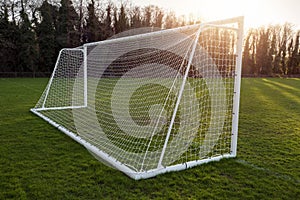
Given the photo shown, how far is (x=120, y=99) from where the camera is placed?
893 cm

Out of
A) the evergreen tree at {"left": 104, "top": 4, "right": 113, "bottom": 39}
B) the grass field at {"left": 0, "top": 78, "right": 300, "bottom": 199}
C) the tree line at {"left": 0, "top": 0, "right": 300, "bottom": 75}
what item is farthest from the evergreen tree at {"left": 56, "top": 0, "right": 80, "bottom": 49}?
the grass field at {"left": 0, "top": 78, "right": 300, "bottom": 199}

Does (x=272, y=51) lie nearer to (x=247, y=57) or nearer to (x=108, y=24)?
(x=247, y=57)

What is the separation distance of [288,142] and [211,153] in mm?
1632

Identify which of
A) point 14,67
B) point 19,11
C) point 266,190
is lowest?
point 266,190

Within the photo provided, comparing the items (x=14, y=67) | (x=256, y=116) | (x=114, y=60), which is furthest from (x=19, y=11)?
(x=256, y=116)

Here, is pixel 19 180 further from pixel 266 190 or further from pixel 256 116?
pixel 256 116

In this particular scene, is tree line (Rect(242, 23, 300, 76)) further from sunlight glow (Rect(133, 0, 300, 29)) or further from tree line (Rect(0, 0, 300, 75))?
tree line (Rect(0, 0, 300, 75))

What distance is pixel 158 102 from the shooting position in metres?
7.69

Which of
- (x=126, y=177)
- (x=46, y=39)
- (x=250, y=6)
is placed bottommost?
(x=126, y=177)

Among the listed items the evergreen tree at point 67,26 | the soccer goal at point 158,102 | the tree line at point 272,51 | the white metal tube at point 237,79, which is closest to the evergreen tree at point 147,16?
the evergreen tree at point 67,26

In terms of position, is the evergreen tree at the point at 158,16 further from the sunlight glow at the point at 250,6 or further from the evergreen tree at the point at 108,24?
the evergreen tree at the point at 108,24

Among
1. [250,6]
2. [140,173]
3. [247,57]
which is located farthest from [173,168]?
[247,57]

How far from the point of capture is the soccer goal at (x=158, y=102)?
353 cm

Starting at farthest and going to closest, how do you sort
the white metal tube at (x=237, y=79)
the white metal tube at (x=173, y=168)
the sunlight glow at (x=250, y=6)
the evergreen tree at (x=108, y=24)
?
the evergreen tree at (x=108, y=24)
the sunlight glow at (x=250, y=6)
the white metal tube at (x=237, y=79)
the white metal tube at (x=173, y=168)
